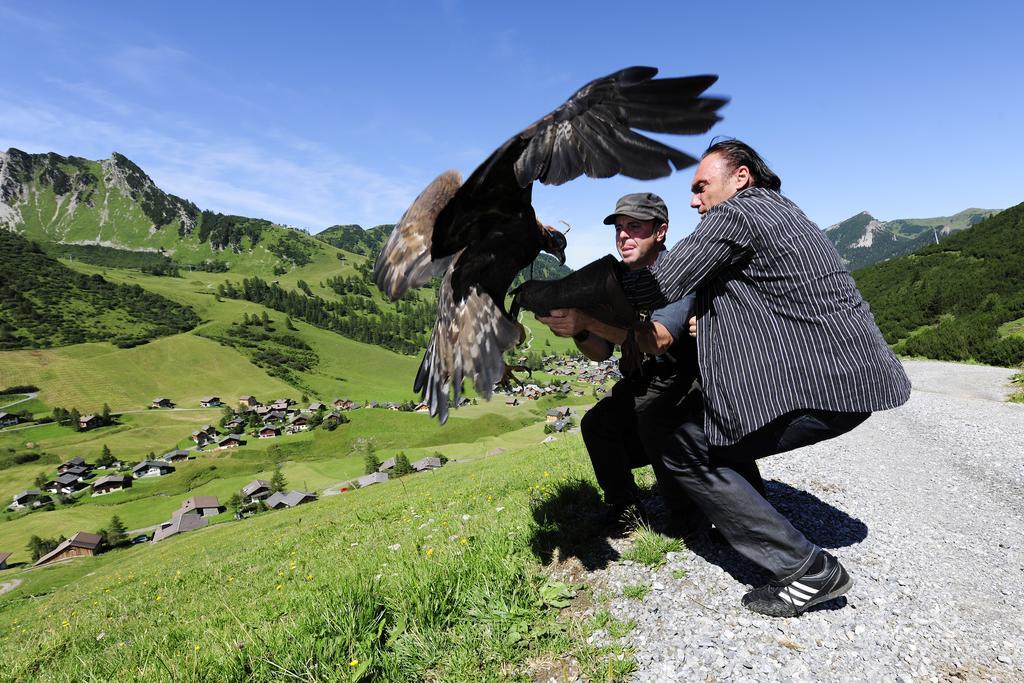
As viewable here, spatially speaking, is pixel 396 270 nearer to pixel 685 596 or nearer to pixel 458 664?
pixel 458 664

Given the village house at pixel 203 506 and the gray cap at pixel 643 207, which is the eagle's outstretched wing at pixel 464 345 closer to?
the gray cap at pixel 643 207

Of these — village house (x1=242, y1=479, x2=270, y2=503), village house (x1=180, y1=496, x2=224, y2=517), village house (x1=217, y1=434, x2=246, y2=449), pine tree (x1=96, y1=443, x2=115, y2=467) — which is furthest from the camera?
village house (x1=217, y1=434, x2=246, y2=449)

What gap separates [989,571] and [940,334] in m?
33.7

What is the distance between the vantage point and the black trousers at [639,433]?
3.63m

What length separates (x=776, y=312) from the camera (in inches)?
119

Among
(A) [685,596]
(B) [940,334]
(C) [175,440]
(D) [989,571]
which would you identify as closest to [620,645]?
(A) [685,596]

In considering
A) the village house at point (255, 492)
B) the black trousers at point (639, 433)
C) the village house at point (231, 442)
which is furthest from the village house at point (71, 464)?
the black trousers at point (639, 433)

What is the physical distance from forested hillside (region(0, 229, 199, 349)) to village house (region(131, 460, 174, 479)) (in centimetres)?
9479

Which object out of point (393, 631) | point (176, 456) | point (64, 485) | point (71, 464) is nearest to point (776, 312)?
point (393, 631)

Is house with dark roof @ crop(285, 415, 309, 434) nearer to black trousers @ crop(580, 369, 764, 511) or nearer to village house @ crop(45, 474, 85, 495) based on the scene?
village house @ crop(45, 474, 85, 495)

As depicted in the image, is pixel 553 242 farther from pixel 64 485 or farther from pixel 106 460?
pixel 106 460

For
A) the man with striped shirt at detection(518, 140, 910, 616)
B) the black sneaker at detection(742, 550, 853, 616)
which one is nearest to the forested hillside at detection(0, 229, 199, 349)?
the man with striped shirt at detection(518, 140, 910, 616)

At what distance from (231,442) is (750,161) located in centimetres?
11849

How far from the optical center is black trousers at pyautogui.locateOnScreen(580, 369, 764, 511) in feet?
11.9
